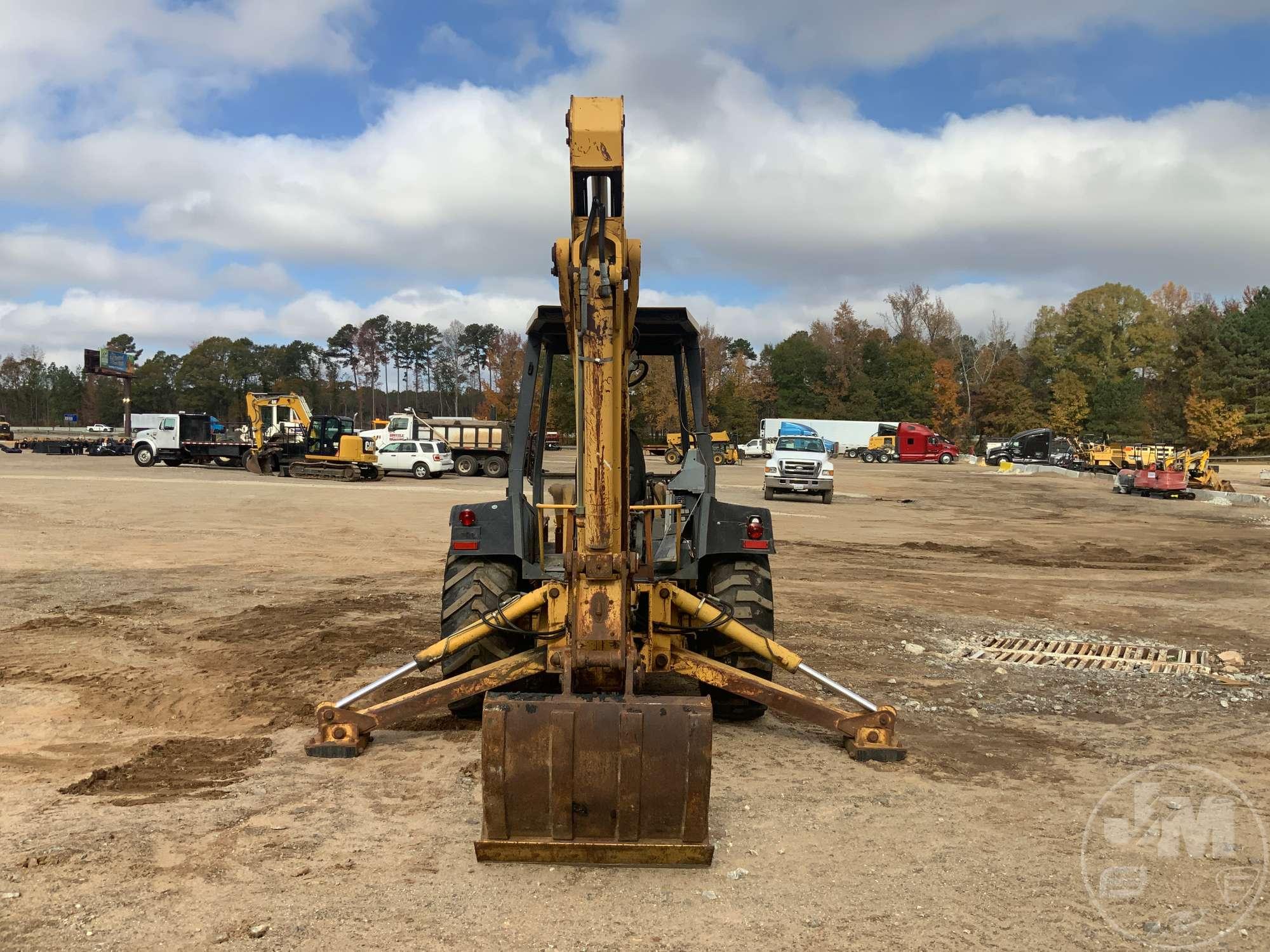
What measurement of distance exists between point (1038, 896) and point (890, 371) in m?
83.4

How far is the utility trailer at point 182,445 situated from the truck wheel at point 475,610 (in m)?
35.0

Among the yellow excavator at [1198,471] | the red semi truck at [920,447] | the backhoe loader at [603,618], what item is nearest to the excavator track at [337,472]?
the yellow excavator at [1198,471]

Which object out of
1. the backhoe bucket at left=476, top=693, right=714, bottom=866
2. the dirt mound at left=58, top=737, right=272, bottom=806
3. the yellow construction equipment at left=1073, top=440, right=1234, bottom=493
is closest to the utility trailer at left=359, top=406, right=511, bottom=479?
the yellow construction equipment at left=1073, top=440, right=1234, bottom=493

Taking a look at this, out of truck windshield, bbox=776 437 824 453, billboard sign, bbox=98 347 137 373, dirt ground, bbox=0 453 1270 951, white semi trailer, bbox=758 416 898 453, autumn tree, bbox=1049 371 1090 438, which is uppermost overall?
billboard sign, bbox=98 347 137 373

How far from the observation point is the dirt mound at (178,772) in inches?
189

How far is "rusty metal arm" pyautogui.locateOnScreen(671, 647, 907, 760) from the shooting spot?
5.12 m

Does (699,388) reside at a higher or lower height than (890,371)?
lower

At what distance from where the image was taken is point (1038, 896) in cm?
385

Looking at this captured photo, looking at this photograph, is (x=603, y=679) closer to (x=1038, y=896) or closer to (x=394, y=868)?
(x=394, y=868)

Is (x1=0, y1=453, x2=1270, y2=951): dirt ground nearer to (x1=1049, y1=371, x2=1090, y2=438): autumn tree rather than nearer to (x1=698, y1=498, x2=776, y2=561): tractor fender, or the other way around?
(x1=698, y1=498, x2=776, y2=561): tractor fender

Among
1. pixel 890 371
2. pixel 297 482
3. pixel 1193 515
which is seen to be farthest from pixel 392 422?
pixel 890 371

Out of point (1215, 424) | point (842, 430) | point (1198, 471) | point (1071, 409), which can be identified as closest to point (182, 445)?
point (1198, 471)

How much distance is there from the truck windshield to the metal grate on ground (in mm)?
19143

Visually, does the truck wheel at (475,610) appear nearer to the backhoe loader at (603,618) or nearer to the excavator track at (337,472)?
the backhoe loader at (603,618)
